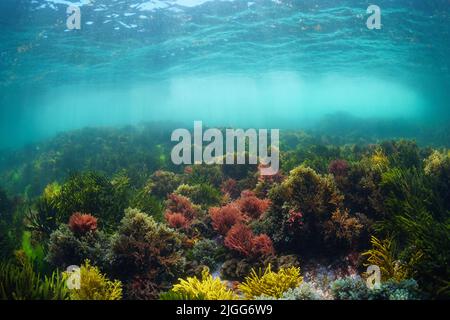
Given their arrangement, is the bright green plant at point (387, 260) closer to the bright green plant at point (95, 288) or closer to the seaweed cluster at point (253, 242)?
the seaweed cluster at point (253, 242)

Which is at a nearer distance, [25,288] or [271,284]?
[25,288]

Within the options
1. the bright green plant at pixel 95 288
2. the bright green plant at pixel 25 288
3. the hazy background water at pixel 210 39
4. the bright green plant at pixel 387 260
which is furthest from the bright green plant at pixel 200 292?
the hazy background water at pixel 210 39

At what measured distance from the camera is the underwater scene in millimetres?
5926

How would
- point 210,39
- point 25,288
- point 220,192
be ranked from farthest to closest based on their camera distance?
1. point 210,39
2. point 220,192
3. point 25,288

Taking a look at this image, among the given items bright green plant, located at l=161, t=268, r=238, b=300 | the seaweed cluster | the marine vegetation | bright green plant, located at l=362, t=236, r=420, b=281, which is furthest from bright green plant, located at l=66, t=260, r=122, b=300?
bright green plant, located at l=362, t=236, r=420, b=281

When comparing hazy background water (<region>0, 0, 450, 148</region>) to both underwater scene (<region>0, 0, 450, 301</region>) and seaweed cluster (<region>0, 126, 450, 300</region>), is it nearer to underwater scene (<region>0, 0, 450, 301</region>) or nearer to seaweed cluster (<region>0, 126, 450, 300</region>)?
underwater scene (<region>0, 0, 450, 301</region>)

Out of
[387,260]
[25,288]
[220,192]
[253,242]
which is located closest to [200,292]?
[253,242]

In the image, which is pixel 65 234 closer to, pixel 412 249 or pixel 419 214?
pixel 412 249

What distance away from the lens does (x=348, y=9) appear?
877 inches

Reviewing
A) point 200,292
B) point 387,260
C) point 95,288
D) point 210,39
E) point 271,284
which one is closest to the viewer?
point 200,292

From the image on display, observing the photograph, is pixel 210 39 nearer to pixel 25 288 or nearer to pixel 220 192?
pixel 220 192

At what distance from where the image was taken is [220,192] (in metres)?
11.9

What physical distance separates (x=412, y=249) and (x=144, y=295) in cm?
526
